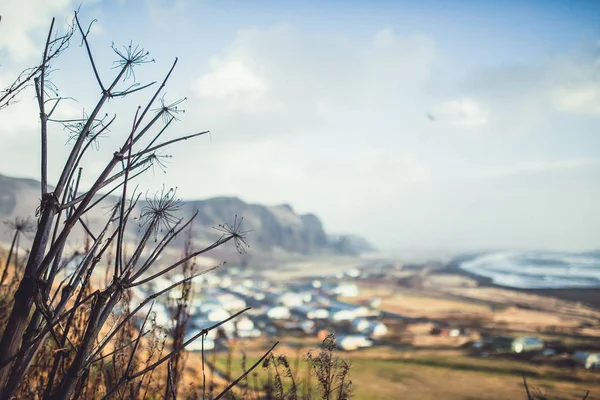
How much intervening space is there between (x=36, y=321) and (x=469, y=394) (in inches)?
898

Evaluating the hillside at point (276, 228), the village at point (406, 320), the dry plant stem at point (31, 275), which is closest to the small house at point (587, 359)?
the village at point (406, 320)

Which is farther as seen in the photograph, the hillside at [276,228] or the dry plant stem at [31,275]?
the hillside at [276,228]

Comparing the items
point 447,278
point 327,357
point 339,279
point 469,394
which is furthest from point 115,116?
point 339,279

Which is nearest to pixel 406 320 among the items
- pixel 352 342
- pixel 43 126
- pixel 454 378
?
pixel 352 342

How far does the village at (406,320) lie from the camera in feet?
100

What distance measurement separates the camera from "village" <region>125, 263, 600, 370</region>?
30547 mm

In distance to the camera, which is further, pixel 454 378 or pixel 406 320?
pixel 406 320

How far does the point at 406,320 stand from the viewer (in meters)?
46.4

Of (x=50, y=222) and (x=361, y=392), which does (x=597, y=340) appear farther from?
(x=50, y=222)

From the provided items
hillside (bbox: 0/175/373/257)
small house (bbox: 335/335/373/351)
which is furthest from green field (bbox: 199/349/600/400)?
hillside (bbox: 0/175/373/257)

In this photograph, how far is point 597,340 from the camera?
31.4 meters

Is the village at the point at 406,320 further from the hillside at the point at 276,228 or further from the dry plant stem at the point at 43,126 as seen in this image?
the hillside at the point at 276,228

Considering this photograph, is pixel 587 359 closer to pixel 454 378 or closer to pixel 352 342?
pixel 454 378

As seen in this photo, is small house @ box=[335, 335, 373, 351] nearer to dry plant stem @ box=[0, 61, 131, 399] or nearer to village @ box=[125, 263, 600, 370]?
village @ box=[125, 263, 600, 370]
